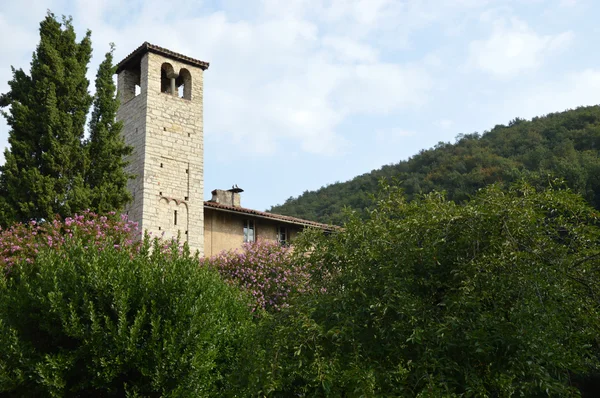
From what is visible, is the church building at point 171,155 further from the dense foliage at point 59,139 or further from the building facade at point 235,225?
the dense foliage at point 59,139

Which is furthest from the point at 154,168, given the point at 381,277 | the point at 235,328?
the point at 381,277

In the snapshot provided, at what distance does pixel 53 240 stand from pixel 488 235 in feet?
36.4

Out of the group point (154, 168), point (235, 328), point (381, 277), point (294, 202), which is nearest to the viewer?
point (381, 277)

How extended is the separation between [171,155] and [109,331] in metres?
13.8

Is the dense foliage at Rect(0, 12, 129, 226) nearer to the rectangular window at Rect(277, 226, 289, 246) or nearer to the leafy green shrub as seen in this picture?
the leafy green shrub

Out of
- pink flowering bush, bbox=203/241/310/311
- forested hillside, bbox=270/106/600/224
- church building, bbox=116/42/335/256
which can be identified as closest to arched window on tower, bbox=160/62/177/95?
church building, bbox=116/42/335/256

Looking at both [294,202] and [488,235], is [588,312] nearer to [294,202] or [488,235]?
[488,235]

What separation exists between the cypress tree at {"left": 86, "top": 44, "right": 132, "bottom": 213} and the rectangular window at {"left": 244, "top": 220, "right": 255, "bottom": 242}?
772 centimetres

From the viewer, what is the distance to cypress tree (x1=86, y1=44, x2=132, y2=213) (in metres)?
17.2

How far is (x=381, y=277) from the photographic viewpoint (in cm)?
807

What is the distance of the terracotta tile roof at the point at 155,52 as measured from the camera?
22.9 metres

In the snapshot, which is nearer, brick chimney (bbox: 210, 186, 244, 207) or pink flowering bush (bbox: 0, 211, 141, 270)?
pink flowering bush (bbox: 0, 211, 141, 270)

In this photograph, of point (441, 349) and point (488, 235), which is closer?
point (441, 349)

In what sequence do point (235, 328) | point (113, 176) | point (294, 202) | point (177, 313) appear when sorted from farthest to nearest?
point (294, 202) < point (113, 176) < point (235, 328) < point (177, 313)
